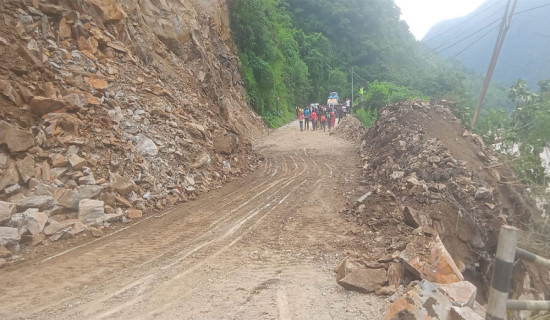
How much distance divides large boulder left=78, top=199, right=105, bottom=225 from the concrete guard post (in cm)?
574

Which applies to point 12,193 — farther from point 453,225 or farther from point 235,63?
point 235,63

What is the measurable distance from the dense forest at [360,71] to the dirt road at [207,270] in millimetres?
5181

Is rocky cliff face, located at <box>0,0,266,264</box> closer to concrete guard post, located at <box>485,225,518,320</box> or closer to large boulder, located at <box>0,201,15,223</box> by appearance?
large boulder, located at <box>0,201,15,223</box>

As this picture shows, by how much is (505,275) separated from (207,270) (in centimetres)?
335

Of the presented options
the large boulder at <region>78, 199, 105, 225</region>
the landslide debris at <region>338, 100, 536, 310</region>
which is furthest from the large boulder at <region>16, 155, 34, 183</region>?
the landslide debris at <region>338, 100, 536, 310</region>

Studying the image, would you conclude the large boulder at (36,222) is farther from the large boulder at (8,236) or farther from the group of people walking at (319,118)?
the group of people walking at (319,118)

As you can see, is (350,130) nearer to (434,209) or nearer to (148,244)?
(434,209)

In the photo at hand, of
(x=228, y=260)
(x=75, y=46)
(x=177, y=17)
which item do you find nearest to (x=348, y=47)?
(x=177, y=17)

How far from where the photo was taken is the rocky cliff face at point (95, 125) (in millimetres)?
5492

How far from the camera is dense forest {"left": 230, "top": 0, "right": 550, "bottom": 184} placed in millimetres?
10320

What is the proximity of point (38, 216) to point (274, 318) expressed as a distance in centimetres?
413

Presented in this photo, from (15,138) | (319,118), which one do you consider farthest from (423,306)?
(319,118)

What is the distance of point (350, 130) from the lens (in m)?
19.3

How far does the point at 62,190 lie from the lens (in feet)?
18.5
